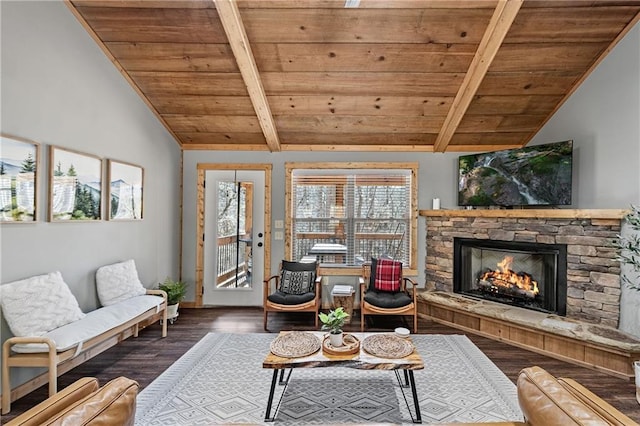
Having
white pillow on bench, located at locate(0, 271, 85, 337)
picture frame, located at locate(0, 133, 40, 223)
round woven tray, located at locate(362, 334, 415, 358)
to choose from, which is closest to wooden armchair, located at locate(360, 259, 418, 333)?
round woven tray, located at locate(362, 334, 415, 358)

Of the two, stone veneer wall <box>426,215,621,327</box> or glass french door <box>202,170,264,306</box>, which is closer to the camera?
stone veneer wall <box>426,215,621,327</box>

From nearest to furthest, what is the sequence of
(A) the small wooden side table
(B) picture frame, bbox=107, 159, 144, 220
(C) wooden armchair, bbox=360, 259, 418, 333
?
(B) picture frame, bbox=107, 159, 144, 220
(C) wooden armchair, bbox=360, 259, 418, 333
(A) the small wooden side table

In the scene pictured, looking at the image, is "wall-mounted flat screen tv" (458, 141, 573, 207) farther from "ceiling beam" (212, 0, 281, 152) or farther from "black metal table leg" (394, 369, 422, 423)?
"ceiling beam" (212, 0, 281, 152)

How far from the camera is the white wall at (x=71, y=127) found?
2.59 metres

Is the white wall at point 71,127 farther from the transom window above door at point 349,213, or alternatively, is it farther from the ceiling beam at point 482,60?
the ceiling beam at point 482,60

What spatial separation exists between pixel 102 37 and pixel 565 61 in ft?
15.9

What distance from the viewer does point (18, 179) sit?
2.60m

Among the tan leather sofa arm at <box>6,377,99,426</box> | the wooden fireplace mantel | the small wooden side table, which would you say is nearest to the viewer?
the tan leather sofa arm at <box>6,377,99,426</box>

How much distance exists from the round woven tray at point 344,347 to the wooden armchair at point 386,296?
1411 millimetres

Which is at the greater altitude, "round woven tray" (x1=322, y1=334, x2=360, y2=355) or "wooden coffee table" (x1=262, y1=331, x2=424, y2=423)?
"round woven tray" (x1=322, y1=334, x2=360, y2=355)

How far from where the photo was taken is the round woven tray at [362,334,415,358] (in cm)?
246

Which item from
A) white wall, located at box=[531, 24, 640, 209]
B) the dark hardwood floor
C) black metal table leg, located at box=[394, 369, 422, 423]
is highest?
white wall, located at box=[531, 24, 640, 209]

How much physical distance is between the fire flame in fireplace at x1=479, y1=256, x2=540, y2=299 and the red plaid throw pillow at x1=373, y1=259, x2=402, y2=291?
113 centimetres

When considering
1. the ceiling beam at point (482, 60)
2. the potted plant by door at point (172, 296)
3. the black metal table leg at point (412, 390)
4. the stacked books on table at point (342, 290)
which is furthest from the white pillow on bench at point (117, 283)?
the ceiling beam at point (482, 60)
